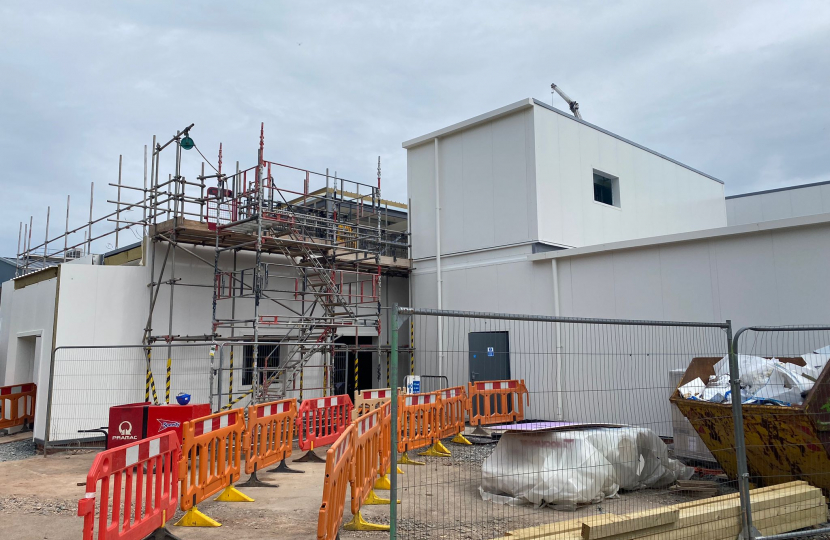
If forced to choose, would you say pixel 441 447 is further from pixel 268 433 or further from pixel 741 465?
pixel 741 465

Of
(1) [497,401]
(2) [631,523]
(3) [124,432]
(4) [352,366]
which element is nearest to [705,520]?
(2) [631,523]

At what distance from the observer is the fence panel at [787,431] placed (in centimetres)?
721

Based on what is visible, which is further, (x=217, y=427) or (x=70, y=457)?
(x=70, y=457)

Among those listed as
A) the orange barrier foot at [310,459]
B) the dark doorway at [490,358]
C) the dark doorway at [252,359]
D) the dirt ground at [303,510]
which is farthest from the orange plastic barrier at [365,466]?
the dark doorway at [252,359]

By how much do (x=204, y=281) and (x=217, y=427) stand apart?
8.64 meters

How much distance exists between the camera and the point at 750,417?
26.6 ft

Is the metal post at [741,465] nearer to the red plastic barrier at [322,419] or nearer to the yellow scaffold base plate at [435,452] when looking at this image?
the yellow scaffold base plate at [435,452]

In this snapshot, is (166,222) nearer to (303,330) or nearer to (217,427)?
(303,330)

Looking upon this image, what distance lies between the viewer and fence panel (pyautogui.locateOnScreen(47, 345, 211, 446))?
13305 mm

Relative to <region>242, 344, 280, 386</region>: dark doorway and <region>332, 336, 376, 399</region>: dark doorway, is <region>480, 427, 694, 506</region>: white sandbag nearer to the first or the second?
<region>242, 344, 280, 386</region>: dark doorway

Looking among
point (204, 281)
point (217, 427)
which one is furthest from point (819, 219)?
point (204, 281)

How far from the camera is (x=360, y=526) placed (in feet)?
22.2

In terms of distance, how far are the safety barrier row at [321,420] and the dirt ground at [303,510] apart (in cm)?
102

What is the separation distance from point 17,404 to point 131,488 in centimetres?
1284
